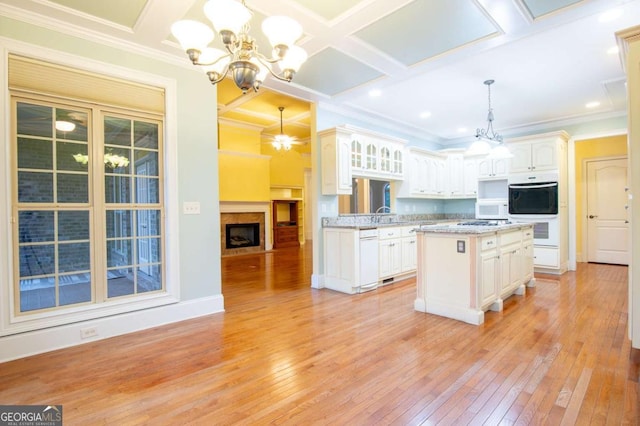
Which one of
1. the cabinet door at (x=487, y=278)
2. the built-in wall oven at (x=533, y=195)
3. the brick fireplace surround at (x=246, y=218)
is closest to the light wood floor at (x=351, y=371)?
the cabinet door at (x=487, y=278)

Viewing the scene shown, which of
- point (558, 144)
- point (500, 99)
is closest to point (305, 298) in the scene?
point (500, 99)

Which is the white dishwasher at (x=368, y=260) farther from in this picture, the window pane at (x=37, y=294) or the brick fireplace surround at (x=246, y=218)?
the brick fireplace surround at (x=246, y=218)

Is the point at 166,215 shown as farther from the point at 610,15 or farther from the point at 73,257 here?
→ the point at 610,15

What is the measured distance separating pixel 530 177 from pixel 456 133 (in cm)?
194

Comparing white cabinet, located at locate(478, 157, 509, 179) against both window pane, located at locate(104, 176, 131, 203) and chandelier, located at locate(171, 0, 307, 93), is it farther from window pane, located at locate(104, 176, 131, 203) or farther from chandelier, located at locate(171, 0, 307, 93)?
window pane, located at locate(104, 176, 131, 203)

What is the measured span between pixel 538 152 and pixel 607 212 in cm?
227

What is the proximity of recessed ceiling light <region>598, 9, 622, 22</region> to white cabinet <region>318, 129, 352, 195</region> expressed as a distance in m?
2.93

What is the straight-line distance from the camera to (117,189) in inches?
123

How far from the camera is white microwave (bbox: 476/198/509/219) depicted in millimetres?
6133

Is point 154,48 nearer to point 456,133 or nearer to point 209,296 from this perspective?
point 209,296

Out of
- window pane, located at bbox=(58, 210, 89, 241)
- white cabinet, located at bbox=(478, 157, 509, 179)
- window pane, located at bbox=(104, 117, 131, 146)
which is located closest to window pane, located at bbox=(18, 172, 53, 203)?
window pane, located at bbox=(58, 210, 89, 241)

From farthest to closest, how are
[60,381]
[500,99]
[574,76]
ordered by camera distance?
[500,99] → [574,76] → [60,381]

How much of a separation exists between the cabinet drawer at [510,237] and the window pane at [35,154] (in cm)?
452

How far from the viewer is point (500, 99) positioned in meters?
4.95
